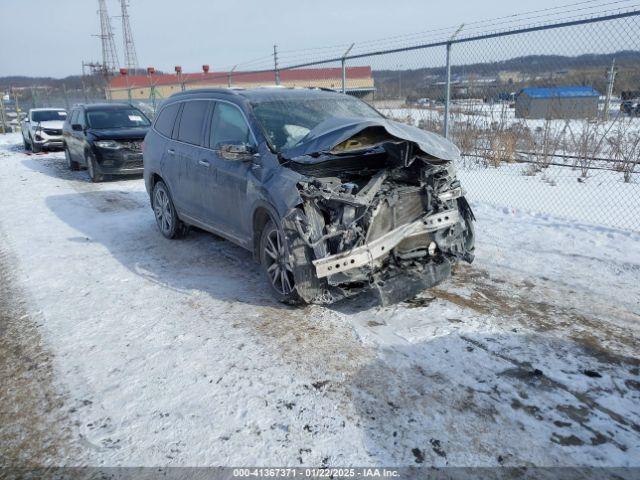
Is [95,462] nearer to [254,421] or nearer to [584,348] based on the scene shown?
[254,421]

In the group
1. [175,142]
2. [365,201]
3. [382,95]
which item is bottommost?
[365,201]

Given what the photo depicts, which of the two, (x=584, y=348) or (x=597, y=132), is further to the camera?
(x=597, y=132)

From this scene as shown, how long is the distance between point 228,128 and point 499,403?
12.4ft

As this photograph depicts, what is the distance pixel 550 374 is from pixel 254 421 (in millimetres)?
1988

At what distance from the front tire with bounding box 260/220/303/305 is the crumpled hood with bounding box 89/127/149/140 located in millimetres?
7998

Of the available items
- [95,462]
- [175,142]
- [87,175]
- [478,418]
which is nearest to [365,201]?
[478,418]

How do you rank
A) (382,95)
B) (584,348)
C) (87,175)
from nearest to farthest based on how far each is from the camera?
1. (584,348)
2. (382,95)
3. (87,175)

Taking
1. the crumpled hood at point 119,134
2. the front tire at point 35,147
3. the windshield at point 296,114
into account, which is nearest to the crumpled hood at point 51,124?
the front tire at point 35,147

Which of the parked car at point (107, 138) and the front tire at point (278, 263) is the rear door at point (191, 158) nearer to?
the front tire at point (278, 263)

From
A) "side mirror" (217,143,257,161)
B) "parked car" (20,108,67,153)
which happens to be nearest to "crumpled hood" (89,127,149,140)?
"parked car" (20,108,67,153)

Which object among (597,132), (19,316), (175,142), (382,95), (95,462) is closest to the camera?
(95,462)

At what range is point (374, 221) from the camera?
13.1 ft

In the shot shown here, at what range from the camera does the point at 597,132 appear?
8.58 meters

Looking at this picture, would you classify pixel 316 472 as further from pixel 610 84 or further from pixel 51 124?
pixel 51 124
